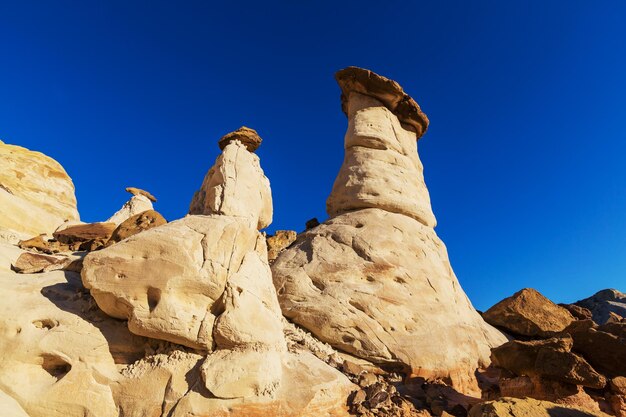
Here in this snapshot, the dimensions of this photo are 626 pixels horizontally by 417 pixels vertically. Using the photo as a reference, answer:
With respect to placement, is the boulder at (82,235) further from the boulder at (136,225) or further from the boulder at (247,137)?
the boulder at (247,137)

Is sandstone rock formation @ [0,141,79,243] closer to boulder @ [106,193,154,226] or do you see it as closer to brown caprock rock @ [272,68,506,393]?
boulder @ [106,193,154,226]

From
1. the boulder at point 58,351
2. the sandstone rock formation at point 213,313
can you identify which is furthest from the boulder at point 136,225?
the sandstone rock formation at point 213,313

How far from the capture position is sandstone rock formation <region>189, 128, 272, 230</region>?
7.23m

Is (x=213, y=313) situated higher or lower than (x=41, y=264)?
lower

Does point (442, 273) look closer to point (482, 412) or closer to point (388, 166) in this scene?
point (388, 166)

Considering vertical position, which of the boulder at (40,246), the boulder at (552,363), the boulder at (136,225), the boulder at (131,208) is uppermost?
the boulder at (131,208)

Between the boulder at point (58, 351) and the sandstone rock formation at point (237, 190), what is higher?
the sandstone rock formation at point (237, 190)

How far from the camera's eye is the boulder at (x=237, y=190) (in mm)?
7227

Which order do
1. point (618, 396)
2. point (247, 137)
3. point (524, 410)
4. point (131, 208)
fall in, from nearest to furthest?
1. point (524, 410)
2. point (618, 396)
3. point (247, 137)
4. point (131, 208)

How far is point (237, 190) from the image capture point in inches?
294

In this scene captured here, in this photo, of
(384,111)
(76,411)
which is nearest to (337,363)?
(76,411)

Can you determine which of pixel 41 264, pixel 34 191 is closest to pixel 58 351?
pixel 41 264

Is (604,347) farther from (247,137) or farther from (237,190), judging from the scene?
(247,137)

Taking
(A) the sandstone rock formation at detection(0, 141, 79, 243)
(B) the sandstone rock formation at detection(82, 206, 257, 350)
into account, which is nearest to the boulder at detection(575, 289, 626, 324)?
(B) the sandstone rock formation at detection(82, 206, 257, 350)
